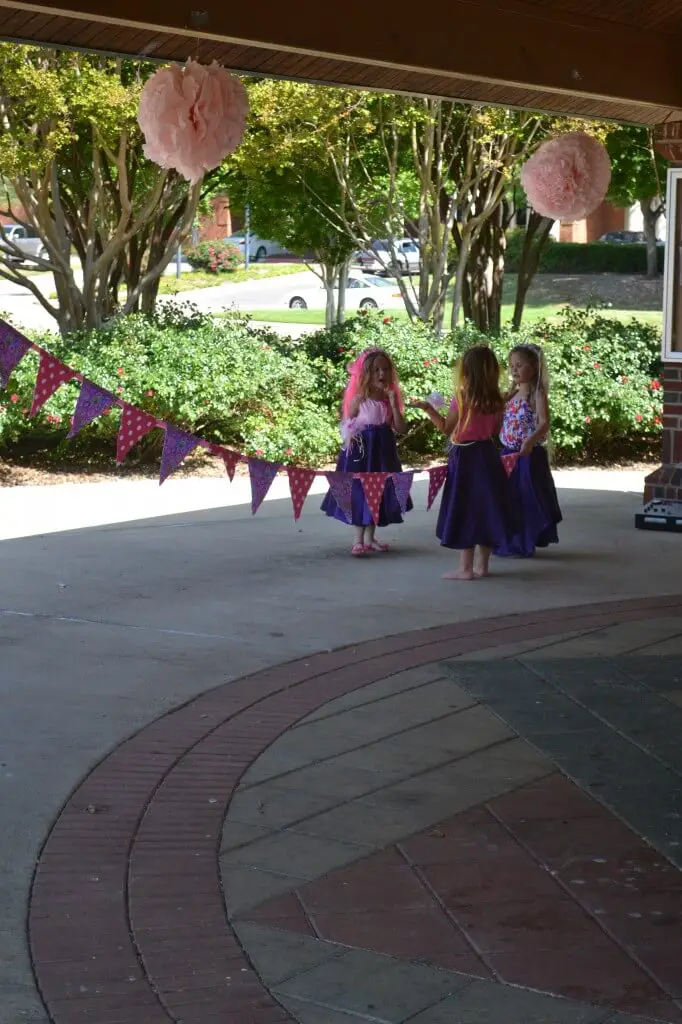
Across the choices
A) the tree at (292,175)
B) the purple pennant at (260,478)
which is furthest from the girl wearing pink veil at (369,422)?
the tree at (292,175)

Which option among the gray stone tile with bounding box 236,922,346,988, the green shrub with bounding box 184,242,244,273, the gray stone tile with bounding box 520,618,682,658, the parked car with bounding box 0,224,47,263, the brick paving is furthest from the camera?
the green shrub with bounding box 184,242,244,273

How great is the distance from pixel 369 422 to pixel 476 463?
0.99 m

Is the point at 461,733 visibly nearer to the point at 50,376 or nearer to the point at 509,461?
the point at 50,376

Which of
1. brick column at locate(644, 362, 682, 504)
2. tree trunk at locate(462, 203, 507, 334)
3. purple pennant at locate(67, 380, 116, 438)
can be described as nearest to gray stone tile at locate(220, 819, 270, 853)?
purple pennant at locate(67, 380, 116, 438)

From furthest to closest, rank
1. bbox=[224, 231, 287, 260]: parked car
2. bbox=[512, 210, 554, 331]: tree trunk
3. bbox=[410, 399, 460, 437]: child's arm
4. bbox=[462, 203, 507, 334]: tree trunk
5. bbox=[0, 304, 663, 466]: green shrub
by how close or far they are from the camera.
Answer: bbox=[224, 231, 287, 260]: parked car < bbox=[512, 210, 554, 331]: tree trunk < bbox=[462, 203, 507, 334]: tree trunk < bbox=[0, 304, 663, 466]: green shrub < bbox=[410, 399, 460, 437]: child's arm

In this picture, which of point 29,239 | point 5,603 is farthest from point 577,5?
point 29,239

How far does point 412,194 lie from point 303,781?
60.7ft

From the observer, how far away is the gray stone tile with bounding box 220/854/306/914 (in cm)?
390

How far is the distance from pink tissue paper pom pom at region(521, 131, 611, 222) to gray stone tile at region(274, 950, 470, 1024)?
5864 mm

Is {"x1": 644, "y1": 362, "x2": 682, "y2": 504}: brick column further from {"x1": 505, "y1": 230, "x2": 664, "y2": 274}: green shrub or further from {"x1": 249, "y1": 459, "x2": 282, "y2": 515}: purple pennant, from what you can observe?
{"x1": 505, "y1": 230, "x2": 664, "y2": 274}: green shrub

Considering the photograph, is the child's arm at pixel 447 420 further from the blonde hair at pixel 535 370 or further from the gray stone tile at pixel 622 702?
the gray stone tile at pixel 622 702

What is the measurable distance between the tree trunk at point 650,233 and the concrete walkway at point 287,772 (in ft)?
103

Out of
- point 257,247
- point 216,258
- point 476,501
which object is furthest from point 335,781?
point 257,247

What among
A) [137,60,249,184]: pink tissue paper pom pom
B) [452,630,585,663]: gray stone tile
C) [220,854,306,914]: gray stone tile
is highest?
[137,60,249,184]: pink tissue paper pom pom
